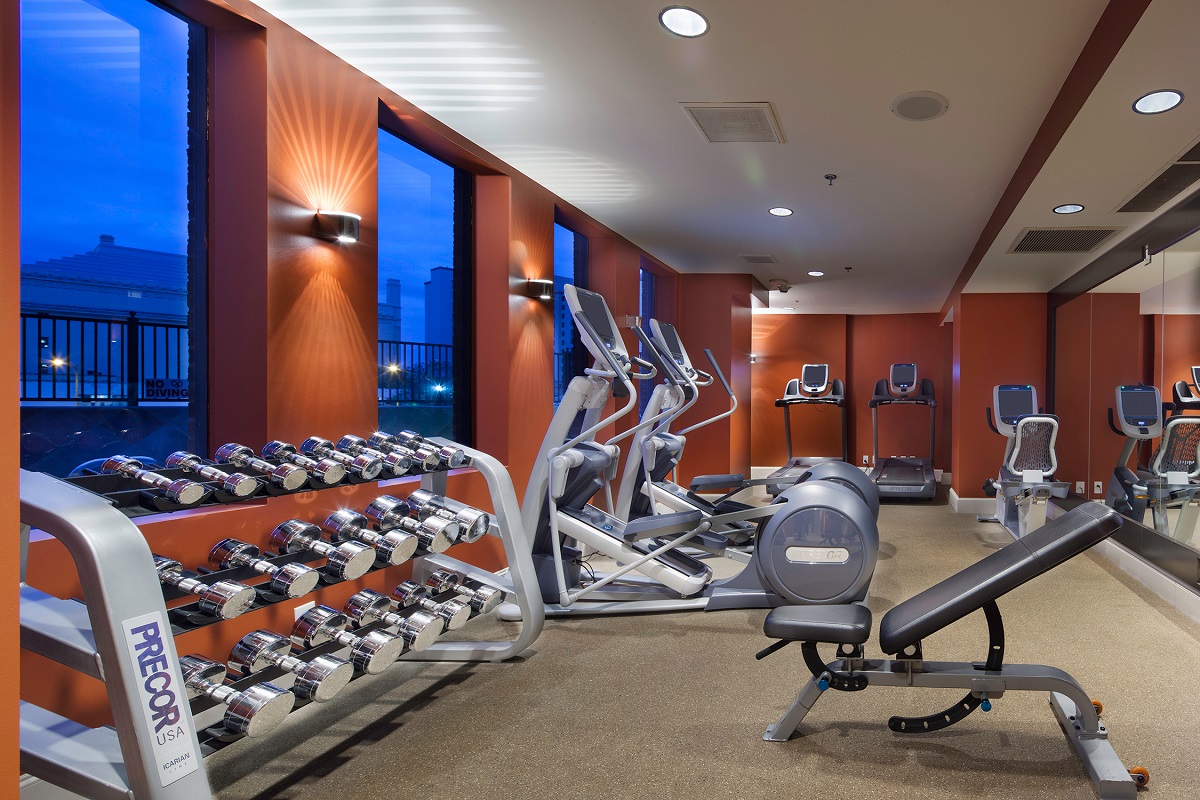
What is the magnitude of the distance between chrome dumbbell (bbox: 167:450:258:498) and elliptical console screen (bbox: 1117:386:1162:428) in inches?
211

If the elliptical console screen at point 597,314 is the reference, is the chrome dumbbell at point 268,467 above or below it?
→ below

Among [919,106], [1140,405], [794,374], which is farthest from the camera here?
[794,374]

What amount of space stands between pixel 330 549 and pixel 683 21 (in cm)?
244

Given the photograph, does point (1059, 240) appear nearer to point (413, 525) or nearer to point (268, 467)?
point (413, 525)

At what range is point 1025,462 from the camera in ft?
21.2

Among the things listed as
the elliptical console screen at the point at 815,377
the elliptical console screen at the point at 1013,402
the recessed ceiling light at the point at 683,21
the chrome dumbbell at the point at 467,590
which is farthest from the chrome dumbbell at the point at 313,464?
the elliptical console screen at the point at 815,377

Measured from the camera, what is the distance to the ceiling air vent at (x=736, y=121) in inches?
154

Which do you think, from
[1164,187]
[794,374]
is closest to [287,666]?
[1164,187]

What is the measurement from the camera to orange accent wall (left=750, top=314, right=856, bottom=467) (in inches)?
492

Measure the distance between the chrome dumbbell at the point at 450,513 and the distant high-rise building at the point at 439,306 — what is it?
1.87m

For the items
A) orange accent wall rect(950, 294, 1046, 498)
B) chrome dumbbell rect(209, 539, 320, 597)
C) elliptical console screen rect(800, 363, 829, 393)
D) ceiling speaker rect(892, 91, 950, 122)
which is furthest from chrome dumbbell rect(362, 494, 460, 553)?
elliptical console screen rect(800, 363, 829, 393)

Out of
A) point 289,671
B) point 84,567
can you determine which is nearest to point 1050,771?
point 289,671

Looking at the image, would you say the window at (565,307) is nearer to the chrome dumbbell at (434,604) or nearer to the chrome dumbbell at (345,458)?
the chrome dumbbell at (434,604)

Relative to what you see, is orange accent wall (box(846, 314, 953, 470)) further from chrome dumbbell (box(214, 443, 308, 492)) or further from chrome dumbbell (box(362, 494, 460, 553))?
chrome dumbbell (box(214, 443, 308, 492))
